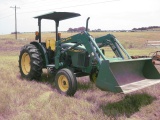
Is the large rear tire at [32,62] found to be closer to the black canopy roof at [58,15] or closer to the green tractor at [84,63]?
the green tractor at [84,63]

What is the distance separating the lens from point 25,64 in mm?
8469

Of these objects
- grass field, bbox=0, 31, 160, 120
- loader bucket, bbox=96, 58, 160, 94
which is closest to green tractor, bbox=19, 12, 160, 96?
loader bucket, bbox=96, 58, 160, 94

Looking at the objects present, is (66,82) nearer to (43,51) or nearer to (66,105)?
(66,105)

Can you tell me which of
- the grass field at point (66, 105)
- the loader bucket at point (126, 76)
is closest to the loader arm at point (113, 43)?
the loader bucket at point (126, 76)

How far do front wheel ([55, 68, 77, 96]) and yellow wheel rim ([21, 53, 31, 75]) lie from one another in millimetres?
2060

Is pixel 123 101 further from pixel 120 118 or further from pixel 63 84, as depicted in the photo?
pixel 63 84

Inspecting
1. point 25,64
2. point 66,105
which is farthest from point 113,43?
point 25,64

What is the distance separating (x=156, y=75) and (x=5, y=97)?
3.76 metres

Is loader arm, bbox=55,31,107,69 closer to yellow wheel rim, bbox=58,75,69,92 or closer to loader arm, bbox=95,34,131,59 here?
loader arm, bbox=95,34,131,59

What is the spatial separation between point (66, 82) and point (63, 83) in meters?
0.17

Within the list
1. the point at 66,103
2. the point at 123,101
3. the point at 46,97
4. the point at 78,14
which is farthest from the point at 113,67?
the point at 78,14

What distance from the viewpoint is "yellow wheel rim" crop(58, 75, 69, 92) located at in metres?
6.46

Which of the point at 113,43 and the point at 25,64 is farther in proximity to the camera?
the point at 25,64

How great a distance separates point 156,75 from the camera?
6488 mm
